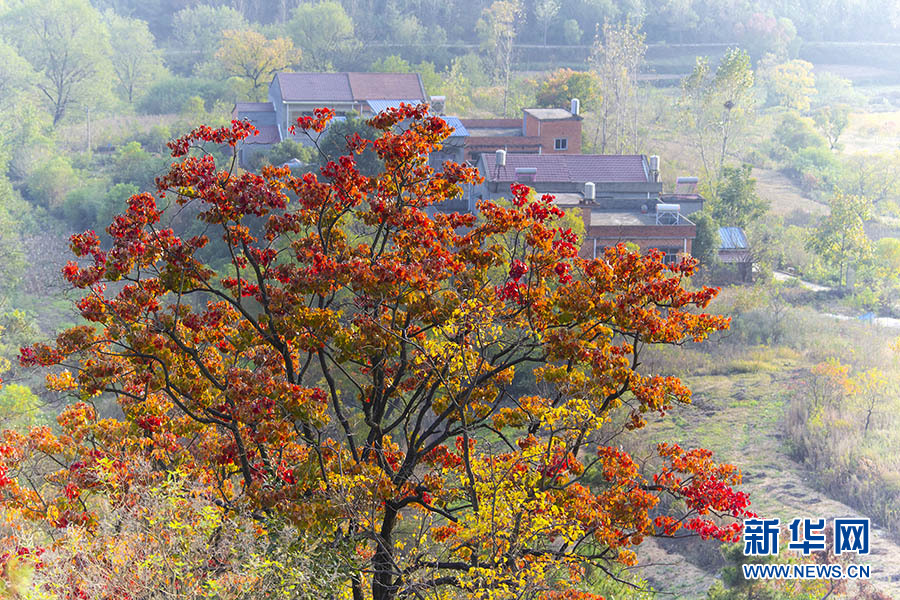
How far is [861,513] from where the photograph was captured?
673 inches

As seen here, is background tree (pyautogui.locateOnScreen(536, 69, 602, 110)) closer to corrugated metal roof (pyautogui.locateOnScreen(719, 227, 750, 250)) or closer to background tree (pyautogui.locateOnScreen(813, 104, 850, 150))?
corrugated metal roof (pyautogui.locateOnScreen(719, 227, 750, 250))

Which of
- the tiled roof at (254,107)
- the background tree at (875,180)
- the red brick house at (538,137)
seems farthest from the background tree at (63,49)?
the background tree at (875,180)

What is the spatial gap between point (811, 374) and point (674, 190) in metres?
19.0

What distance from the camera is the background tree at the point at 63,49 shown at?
55.1 metres

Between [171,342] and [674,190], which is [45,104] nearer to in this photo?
[674,190]

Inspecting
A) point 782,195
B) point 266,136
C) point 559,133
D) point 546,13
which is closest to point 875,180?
point 782,195

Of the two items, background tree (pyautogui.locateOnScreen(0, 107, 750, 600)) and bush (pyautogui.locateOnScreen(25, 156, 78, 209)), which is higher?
background tree (pyautogui.locateOnScreen(0, 107, 750, 600))

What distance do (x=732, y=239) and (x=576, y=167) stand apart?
630 cm

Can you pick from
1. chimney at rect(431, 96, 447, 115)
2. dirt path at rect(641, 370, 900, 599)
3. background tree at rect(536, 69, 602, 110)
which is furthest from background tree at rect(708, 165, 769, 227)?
chimney at rect(431, 96, 447, 115)

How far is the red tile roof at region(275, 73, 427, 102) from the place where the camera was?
140ft

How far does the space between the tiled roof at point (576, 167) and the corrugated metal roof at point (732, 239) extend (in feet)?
11.5

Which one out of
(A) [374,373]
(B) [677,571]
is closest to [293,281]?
(A) [374,373]

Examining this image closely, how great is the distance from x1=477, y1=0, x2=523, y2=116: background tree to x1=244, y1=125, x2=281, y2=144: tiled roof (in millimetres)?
17935

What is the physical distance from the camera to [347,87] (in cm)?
4425
